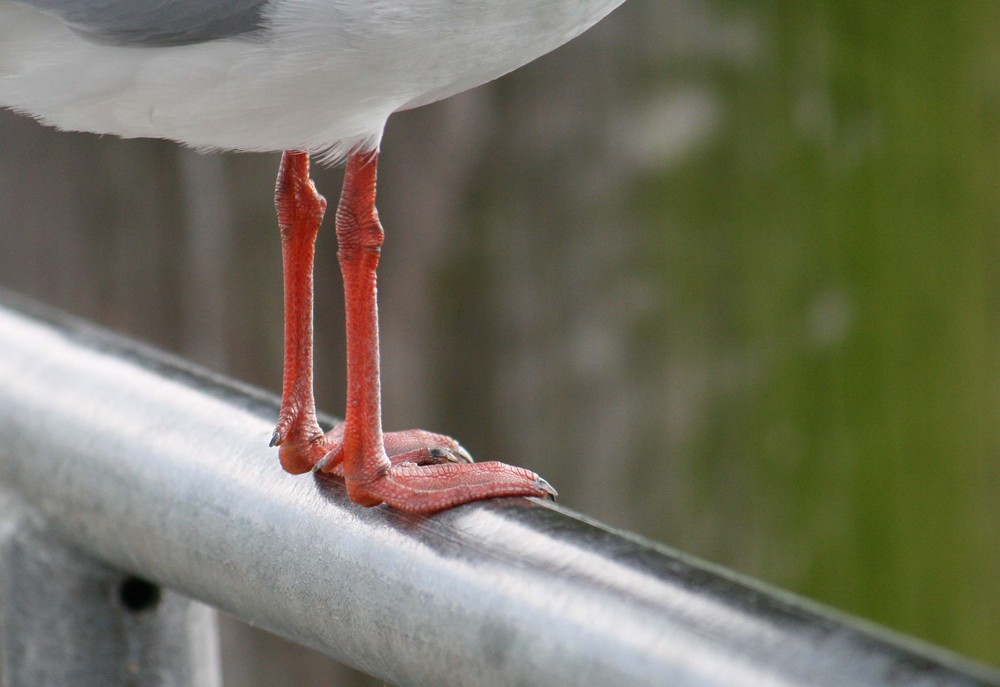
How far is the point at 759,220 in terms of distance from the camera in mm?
3383

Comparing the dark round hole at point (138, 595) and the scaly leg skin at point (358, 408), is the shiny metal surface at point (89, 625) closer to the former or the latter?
the dark round hole at point (138, 595)

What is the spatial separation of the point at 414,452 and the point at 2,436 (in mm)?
426

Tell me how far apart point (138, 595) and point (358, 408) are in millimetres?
291

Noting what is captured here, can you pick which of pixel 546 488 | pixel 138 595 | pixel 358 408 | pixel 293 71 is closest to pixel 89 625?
pixel 138 595

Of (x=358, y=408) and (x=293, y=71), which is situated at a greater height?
(x=293, y=71)

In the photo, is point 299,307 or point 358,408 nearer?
point 358,408

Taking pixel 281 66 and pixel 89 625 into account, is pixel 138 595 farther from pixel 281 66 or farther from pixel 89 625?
pixel 281 66

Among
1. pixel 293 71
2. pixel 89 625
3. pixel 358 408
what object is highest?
pixel 293 71

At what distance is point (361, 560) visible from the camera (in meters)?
1.11

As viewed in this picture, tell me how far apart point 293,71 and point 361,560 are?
1.50ft

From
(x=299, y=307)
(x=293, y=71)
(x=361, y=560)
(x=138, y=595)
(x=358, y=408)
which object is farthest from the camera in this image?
(x=299, y=307)

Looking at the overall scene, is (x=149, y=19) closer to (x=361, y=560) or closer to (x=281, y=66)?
(x=281, y=66)

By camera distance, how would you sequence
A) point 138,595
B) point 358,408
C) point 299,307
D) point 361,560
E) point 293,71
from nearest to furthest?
point 361,560 < point 293,71 < point 138,595 < point 358,408 < point 299,307

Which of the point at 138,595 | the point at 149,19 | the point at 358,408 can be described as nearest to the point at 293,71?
the point at 149,19
